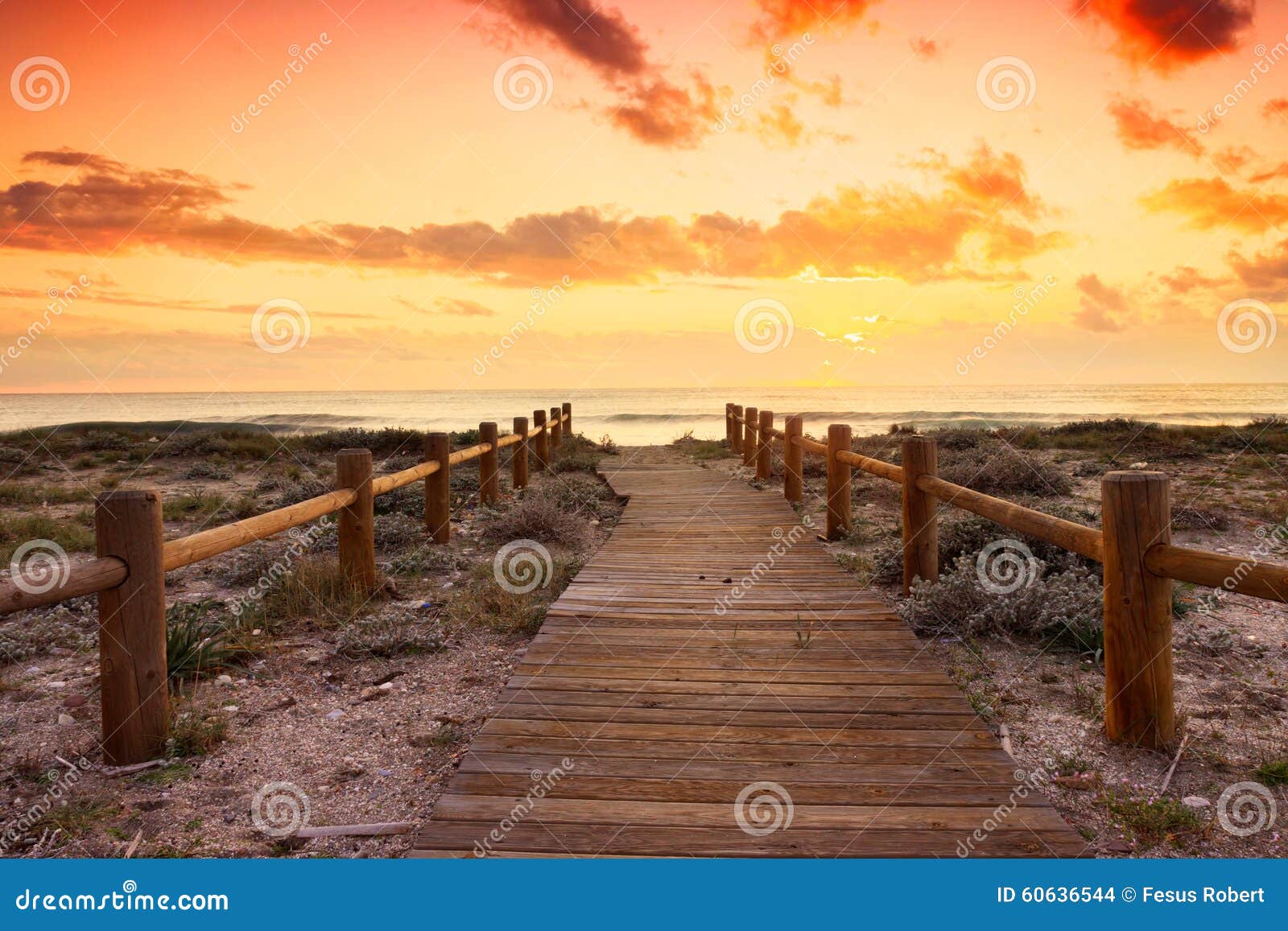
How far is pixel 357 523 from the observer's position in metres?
5.60

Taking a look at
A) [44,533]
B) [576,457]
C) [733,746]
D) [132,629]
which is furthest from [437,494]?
[576,457]

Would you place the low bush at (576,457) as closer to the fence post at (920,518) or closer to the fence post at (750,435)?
the fence post at (750,435)

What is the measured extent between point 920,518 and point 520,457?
756 cm

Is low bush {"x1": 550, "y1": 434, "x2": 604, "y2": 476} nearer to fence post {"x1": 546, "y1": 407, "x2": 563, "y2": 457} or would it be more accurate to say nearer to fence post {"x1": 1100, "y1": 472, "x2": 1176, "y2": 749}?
fence post {"x1": 546, "y1": 407, "x2": 563, "y2": 457}

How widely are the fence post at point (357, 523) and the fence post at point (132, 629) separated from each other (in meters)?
2.40

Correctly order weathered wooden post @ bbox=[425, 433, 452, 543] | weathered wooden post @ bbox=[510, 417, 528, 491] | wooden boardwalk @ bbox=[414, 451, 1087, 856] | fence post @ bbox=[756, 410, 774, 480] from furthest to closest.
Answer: fence post @ bbox=[756, 410, 774, 480], weathered wooden post @ bbox=[510, 417, 528, 491], weathered wooden post @ bbox=[425, 433, 452, 543], wooden boardwalk @ bbox=[414, 451, 1087, 856]

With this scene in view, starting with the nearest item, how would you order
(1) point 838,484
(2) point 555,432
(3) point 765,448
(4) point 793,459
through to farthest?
(1) point 838,484 < (4) point 793,459 < (3) point 765,448 < (2) point 555,432

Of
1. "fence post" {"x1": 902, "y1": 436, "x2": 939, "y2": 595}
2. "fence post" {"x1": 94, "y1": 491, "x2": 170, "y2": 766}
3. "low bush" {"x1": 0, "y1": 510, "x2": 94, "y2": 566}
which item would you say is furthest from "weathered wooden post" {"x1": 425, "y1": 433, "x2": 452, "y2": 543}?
"fence post" {"x1": 902, "y1": 436, "x2": 939, "y2": 595}

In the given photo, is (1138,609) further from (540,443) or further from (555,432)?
(555,432)

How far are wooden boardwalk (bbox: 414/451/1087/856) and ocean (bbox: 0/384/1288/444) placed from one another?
24658mm

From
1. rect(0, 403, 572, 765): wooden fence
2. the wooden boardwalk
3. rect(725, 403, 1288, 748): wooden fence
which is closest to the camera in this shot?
the wooden boardwalk

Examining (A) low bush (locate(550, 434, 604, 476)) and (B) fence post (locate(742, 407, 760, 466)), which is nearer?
(B) fence post (locate(742, 407, 760, 466))

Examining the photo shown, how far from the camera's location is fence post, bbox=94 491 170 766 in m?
3.02

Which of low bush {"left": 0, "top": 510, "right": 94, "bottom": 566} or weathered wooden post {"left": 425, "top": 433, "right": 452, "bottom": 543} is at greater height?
weathered wooden post {"left": 425, "top": 433, "right": 452, "bottom": 543}
